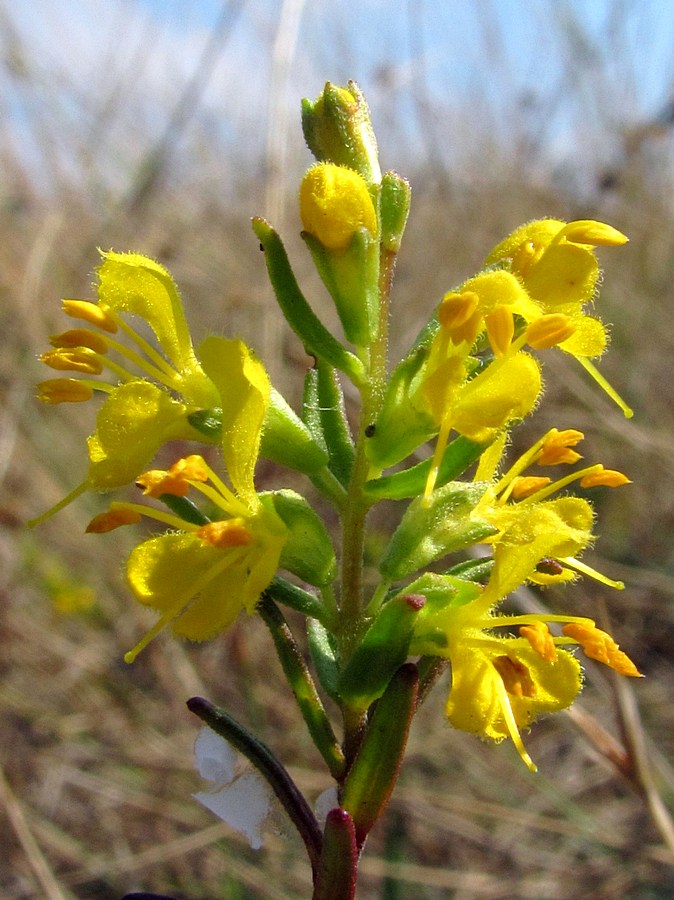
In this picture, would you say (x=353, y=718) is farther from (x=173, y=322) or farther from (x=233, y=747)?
(x=173, y=322)

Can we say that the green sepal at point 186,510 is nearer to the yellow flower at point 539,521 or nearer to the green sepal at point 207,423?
the green sepal at point 207,423

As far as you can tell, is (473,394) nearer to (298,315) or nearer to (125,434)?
(298,315)

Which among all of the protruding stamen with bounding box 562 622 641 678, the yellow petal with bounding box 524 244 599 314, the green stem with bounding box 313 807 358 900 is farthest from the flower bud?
the green stem with bounding box 313 807 358 900

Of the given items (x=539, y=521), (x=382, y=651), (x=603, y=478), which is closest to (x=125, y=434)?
(x=382, y=651)

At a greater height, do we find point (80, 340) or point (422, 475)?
point (80, 340)

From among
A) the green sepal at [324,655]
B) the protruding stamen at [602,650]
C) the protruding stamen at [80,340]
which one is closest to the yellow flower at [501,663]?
the protruding stamen at [602,650]
